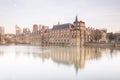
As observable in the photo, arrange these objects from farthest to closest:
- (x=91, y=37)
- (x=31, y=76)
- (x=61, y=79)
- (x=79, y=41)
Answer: (x=91, y=37) < (x=79, y=41) < (x=31, y=76) < (x=61, y=79)

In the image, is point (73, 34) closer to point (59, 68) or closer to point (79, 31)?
point (79, 31)

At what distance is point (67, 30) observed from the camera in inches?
1649

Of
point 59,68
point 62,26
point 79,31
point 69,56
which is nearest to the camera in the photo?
point 59,68

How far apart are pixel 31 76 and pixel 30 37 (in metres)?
53.5

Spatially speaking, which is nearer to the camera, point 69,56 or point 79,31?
point 69,56

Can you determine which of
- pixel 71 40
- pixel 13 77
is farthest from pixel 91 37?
pixel 13 77

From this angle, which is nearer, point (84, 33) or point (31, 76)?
point (31, 76)

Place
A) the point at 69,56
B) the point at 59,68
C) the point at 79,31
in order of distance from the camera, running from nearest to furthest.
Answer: the point at 59,68 → the point at 69,56 → the point at 79,31

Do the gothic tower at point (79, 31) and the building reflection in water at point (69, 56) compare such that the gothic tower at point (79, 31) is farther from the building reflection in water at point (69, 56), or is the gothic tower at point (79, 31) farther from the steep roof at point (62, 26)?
the building reflection in water at point (69, 56)

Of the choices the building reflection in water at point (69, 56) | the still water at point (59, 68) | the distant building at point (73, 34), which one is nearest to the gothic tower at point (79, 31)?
the distant building at point (73, 34)

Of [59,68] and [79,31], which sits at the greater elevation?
[79,31]

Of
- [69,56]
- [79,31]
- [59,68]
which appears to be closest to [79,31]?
[79,31]

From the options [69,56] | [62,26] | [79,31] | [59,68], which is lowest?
[59,68]

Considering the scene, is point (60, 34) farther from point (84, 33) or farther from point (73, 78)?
point (73, 78)
